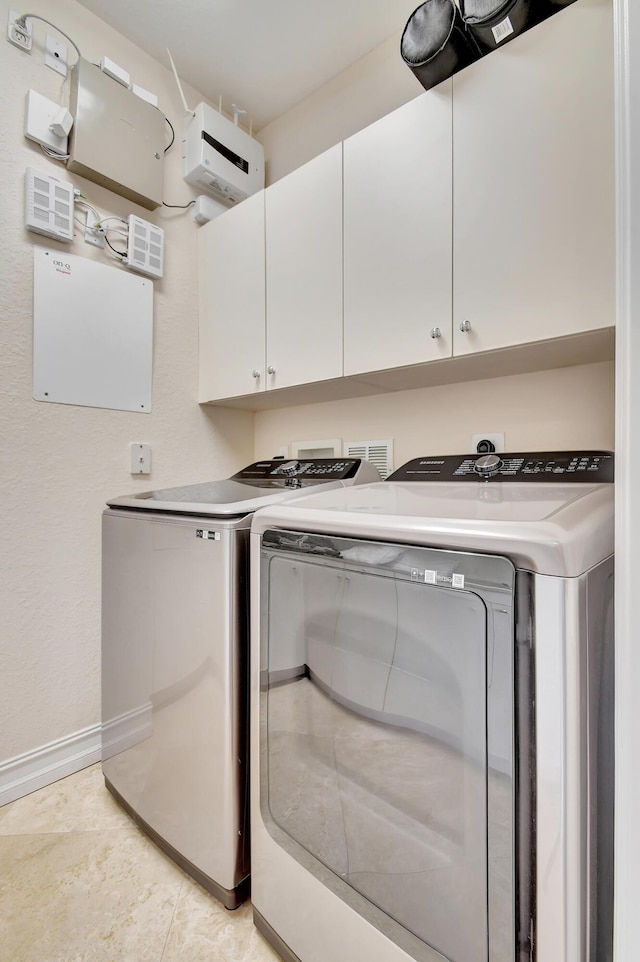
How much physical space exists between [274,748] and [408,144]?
5.79 feet

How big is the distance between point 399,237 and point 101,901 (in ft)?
6.77

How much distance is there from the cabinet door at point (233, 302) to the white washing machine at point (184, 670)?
0.71 m

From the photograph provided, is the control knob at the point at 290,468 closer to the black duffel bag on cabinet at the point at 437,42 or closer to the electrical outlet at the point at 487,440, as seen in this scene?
the electrical outlet at the point at 487,440

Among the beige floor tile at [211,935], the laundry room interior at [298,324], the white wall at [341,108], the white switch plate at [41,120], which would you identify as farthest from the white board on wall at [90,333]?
the beige floor tile at [211,935]

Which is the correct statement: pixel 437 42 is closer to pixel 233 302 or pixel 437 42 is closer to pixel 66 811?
pixel 233 302

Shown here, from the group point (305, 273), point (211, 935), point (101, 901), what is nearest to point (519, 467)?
point (305, 273)

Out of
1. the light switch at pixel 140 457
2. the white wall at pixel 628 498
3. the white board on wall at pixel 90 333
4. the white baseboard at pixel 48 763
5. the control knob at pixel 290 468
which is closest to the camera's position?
the white wall at pixel 628 498

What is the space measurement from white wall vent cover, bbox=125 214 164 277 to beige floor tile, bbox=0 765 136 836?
204 centimetres

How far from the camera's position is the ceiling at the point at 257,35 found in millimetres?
1725

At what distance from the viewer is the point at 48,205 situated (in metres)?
1.61

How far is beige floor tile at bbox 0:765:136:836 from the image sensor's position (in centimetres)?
139

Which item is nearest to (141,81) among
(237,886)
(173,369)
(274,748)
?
(173,369)

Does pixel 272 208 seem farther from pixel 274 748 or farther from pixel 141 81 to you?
A: pixel 274 748

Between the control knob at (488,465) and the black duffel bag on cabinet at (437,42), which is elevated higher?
the black duffel bag on cabinet at (437,42)
